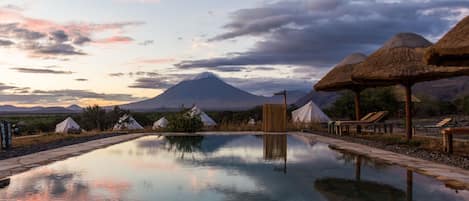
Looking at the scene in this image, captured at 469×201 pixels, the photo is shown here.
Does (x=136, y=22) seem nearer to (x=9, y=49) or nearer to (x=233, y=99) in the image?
(x=9, y=49)

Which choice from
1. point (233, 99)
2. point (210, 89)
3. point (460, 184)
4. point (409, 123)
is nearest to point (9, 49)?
point (409, 123)

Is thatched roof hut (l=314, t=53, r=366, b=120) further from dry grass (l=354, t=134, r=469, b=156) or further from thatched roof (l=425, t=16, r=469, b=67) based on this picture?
thatched roof (l=425, t=16, r=469, b=67)

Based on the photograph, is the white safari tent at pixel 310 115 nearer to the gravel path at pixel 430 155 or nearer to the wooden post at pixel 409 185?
the gravel path at pixel 430 155

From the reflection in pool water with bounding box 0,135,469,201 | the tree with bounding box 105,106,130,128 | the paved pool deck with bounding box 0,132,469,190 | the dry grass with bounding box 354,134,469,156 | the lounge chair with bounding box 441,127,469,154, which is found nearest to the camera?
the reflection in pool water with bounding box 0,135,469,201

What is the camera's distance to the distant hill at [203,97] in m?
126

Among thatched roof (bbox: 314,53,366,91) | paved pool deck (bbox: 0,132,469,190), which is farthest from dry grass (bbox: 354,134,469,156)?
thatched roof (bbox: 314,53,366,91)

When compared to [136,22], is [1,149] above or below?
below

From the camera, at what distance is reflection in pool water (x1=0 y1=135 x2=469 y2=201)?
5.79 m

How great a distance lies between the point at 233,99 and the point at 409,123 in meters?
120

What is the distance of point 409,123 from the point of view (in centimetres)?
1202

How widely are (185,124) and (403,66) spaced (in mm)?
9643

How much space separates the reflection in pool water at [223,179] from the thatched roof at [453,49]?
2.30 m

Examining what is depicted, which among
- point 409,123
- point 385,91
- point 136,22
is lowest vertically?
point 409,123

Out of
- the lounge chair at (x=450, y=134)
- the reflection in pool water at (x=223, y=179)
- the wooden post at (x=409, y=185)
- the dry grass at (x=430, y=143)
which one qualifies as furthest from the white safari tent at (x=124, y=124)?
the wooden post at (x=409, y=185)
